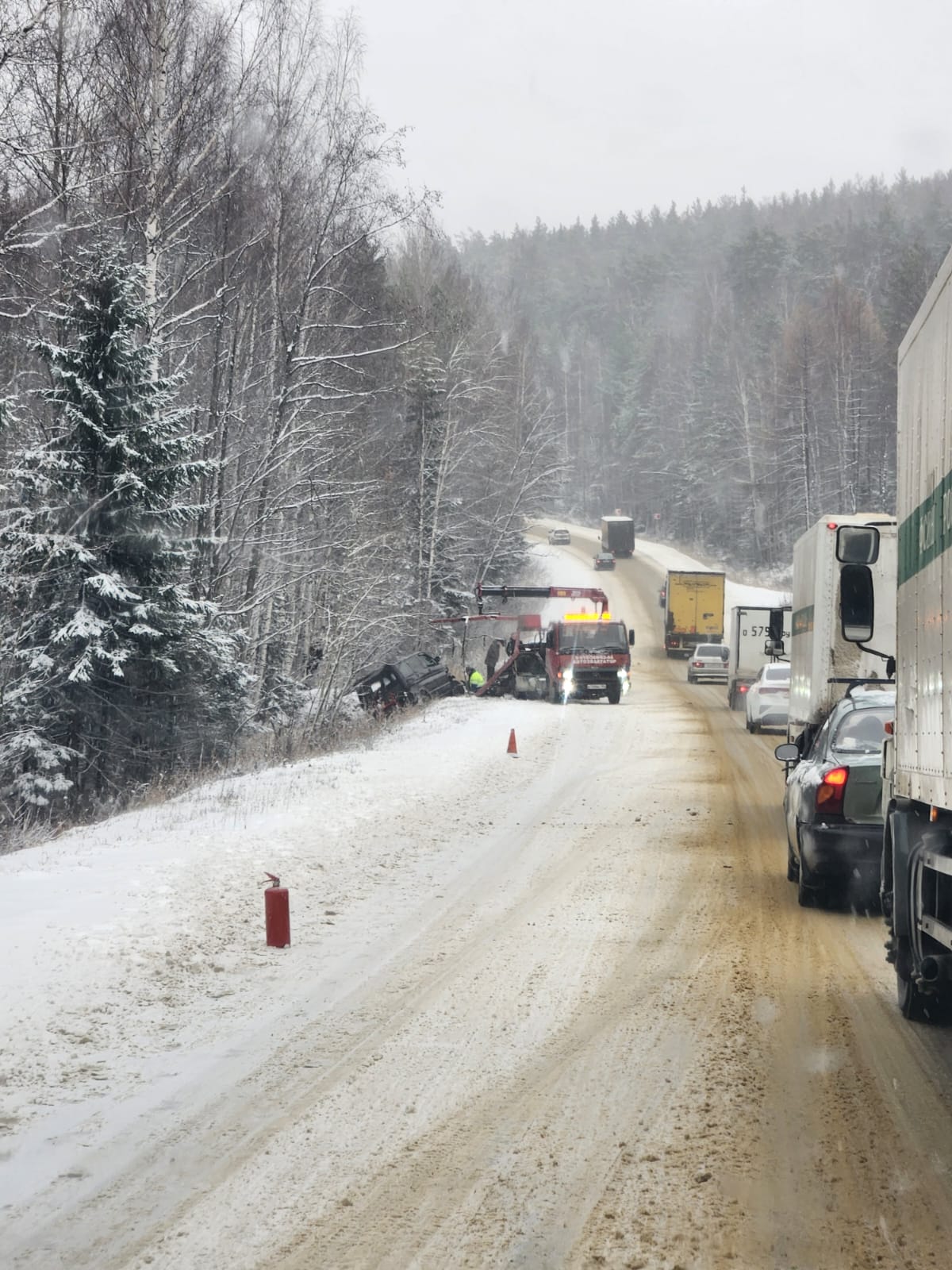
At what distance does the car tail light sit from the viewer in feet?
32.8

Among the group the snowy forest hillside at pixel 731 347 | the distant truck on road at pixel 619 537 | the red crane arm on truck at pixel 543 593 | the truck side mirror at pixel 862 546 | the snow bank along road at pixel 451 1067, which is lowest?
the snow bank along road at pixel 451 1067

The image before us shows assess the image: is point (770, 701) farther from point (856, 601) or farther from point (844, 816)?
point (856, 601)

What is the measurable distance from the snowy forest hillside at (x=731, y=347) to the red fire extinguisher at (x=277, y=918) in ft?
220

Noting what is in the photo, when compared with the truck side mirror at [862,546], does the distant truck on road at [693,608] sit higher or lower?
higher

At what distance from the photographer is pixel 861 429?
77.2 metres

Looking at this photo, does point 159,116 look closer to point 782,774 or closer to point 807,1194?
point 782,774

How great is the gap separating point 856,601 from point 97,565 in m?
12.8

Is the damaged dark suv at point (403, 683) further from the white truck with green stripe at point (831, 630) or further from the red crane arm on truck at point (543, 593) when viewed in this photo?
the white truck with green stripe at point (831, 630)

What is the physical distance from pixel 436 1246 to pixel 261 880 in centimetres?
670

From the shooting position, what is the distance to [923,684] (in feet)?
19.2

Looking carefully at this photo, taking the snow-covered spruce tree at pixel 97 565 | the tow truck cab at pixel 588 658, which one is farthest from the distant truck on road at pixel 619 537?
the snow-covered spruce tree at pixel 97 565

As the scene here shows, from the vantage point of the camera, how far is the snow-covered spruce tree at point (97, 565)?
1772cm

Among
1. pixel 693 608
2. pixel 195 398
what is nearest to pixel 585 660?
pixel 195 398

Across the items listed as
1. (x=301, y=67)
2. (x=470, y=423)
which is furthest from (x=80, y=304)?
(x=470, y=423)
